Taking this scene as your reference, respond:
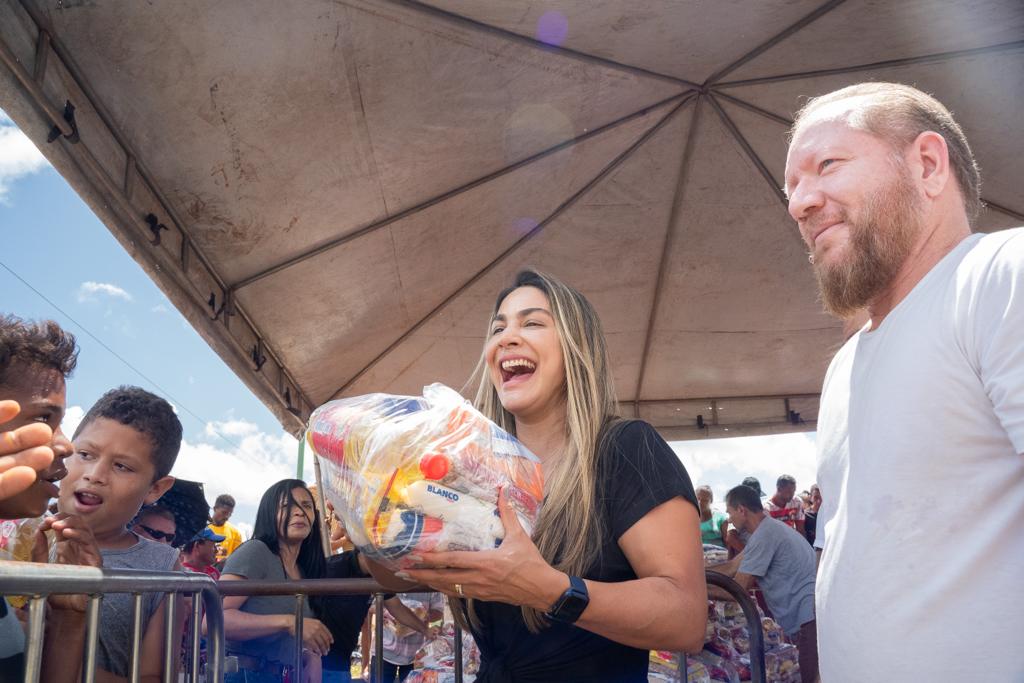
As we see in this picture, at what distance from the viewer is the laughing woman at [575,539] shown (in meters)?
1.36

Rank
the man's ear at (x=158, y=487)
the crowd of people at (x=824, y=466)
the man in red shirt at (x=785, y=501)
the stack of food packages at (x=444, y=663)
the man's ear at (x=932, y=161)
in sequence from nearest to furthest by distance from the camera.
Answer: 1. the crowd of people at (x=824, y=466)
2. the man's ear at (x=932, y=161)
3. the man's ear at (x=158, y=487)
4. the stack of food packages at (x=444, y=663)
5. the man in red shirt at (x=785, y=501)

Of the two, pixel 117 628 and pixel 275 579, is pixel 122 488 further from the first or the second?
pixel 275 579

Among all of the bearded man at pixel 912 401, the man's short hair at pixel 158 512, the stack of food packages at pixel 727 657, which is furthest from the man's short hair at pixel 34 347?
the man's short hair at pixel 158 512

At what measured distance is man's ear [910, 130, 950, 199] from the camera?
147 cm

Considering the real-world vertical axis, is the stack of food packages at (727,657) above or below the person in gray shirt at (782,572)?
Result: below

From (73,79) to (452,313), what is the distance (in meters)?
3.09

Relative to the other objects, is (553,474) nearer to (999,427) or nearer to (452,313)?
(999,427)

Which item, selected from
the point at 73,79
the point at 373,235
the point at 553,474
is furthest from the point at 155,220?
the point at 553,474

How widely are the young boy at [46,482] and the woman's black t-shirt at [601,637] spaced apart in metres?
0.90

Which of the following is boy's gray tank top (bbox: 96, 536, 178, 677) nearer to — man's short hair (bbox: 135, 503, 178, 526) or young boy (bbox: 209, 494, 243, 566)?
man's short hair (bbox: 135, 503, 178, 526)

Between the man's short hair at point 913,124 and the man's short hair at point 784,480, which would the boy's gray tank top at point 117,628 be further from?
the man's short hair at point 784,480

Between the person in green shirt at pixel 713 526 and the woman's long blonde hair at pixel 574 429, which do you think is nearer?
the woman's long blonde hair at pixel 574 429

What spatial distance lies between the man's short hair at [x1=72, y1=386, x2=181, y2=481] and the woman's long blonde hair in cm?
106

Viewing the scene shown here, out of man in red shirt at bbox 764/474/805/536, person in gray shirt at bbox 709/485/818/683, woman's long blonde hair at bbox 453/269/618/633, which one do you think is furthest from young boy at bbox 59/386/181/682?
man in red shirt at bbox 764/474/805/536
